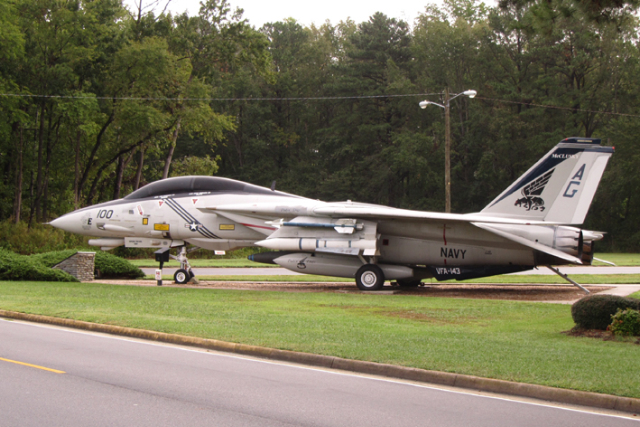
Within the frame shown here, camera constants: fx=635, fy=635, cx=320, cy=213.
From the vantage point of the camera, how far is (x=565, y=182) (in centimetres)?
1955

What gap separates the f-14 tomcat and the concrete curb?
977 centimetres

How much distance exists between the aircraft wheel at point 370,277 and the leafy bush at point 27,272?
10543mm

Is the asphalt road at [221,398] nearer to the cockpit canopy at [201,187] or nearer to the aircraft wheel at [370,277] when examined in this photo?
the aircraft wheel at [370,277]

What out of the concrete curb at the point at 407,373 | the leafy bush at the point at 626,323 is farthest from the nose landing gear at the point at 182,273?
the leafy bush at the point at 626,323

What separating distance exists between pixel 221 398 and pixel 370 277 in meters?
13.8

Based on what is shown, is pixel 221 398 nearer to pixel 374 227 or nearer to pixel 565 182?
pixel 374 227

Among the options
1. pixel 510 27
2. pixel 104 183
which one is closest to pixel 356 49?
pixel 104 183

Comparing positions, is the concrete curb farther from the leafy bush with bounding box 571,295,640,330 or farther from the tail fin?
the tail fin

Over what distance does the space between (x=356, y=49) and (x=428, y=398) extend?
227 ft

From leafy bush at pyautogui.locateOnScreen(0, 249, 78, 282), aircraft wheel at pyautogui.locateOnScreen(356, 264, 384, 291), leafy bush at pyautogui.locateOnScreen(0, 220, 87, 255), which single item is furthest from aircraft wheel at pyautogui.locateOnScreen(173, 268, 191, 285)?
leafy bush at pyautogui.locateOnScreen(0, 220, 87, 255)

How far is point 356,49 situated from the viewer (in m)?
72.9

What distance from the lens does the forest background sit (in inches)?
1553

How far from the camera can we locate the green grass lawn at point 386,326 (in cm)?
833

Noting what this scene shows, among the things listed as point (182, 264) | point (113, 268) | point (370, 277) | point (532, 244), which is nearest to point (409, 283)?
point (370, 277)
